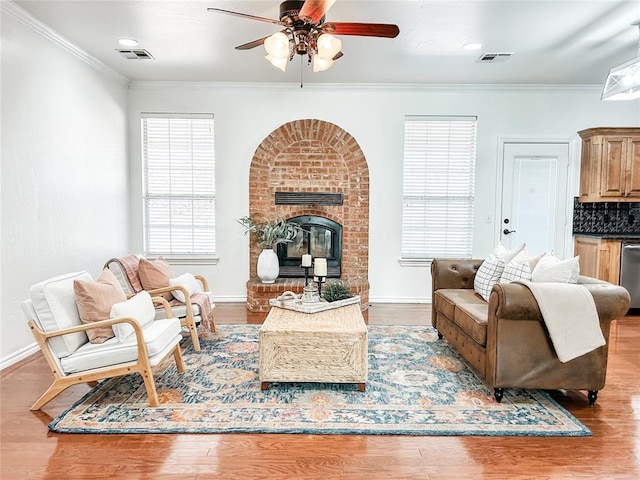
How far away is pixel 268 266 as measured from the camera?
205 inches

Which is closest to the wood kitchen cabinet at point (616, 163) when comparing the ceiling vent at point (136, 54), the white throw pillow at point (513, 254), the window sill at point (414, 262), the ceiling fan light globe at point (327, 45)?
the window sill at point (414, 262)

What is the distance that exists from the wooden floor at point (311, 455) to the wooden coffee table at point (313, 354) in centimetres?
50

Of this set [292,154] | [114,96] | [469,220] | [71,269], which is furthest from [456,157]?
[71,269]

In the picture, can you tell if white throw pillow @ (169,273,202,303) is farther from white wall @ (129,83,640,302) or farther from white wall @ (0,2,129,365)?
white wall @ (129,83,640,302)

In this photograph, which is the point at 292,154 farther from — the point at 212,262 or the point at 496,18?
the point at 496,18

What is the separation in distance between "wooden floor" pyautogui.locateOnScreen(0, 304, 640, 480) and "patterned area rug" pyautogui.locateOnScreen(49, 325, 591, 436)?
0.25 ft

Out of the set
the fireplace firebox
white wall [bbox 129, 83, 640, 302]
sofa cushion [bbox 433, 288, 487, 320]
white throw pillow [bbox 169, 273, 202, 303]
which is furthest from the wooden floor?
white wall [bbox 129, 83, 640, 302]

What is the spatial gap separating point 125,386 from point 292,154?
3495mm

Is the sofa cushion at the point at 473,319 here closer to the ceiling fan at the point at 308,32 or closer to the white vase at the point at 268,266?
the ceiling fan at the point at 308,32

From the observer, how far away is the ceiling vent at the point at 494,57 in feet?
14.1

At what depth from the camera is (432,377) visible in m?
3.19

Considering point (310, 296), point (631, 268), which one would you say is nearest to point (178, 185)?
point (310, 296)

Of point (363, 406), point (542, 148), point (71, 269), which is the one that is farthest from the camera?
point (542, 148)

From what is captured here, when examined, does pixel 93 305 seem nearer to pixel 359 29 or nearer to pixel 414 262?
pixel 359 29
